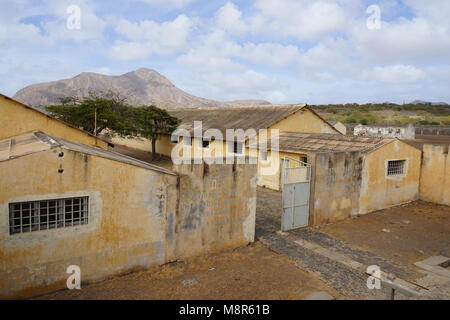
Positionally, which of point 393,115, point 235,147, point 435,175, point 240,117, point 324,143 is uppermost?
point 393,115

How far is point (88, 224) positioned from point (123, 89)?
12312 centimetres

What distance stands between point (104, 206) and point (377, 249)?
7.88 meters

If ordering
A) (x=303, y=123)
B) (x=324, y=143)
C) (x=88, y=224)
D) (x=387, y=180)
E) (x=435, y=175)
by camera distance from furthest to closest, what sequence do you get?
1. (x=303, y=123)
2. (x=324, y=143)
3. (x=435, y=175)
4. (x=387, y=180)
5. (x=88, y=224)

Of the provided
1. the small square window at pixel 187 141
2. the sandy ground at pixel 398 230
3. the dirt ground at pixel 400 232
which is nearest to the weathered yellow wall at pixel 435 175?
the sandy ground at pixel 398 230

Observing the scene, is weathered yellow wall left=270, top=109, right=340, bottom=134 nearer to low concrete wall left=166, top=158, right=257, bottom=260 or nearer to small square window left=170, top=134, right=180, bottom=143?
small square window left=170, top=134, right=180, bottom=143

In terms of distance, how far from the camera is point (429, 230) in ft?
35.4

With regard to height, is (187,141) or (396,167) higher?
(187,141)

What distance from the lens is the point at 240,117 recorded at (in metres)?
22.0

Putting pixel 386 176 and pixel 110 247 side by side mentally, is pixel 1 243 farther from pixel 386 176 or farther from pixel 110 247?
pixel 386 176

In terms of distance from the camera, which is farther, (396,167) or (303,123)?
(303,123)

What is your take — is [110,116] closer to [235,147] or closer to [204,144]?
[204,144]

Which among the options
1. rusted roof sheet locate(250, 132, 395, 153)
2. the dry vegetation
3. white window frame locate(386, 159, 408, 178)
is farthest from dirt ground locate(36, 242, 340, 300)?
the dry vegetation

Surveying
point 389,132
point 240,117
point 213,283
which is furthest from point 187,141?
point 389,132
